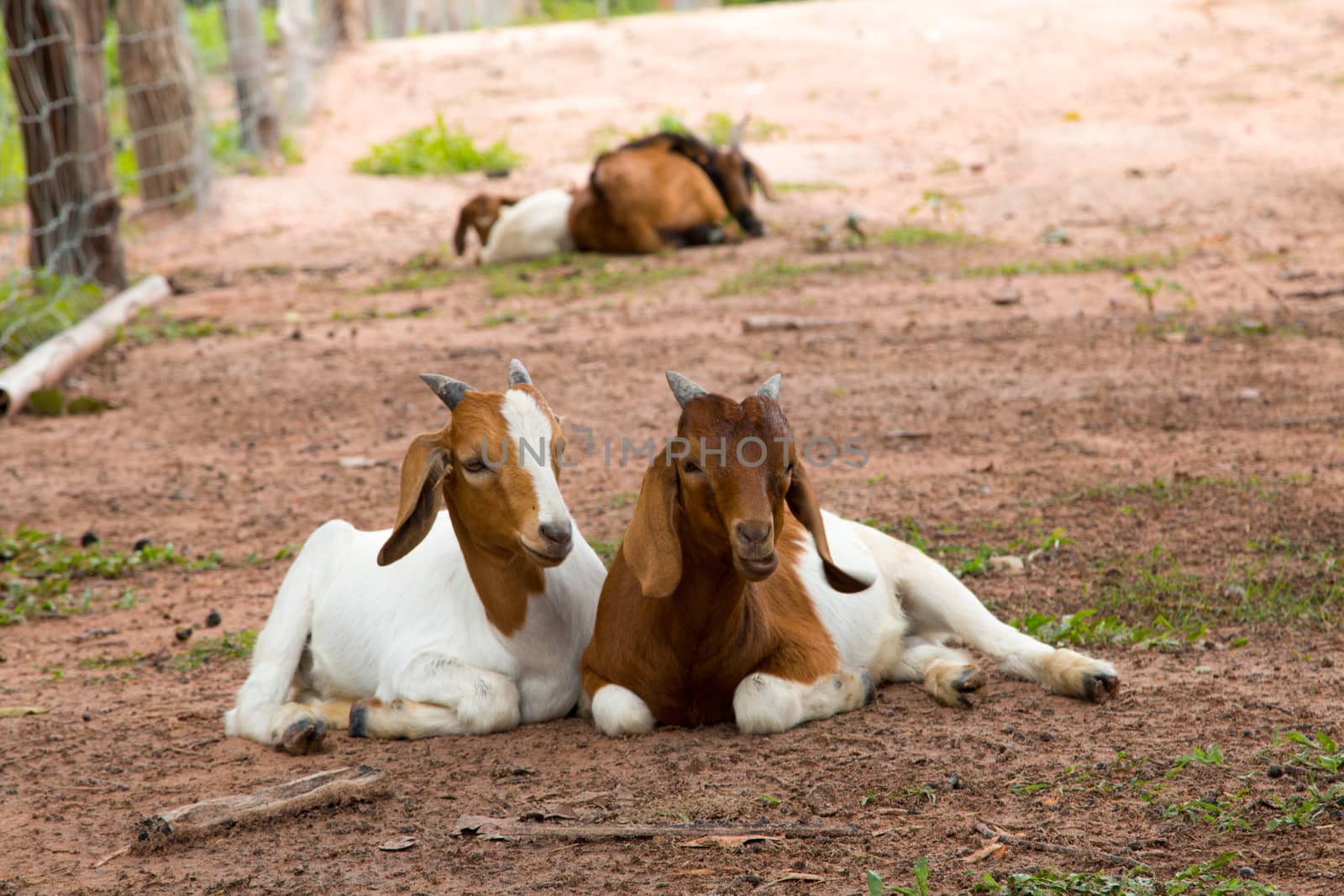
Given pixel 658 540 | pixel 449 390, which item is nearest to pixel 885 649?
pixel 658 540

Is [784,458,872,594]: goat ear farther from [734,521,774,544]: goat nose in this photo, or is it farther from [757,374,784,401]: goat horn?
[734,521,774,544]: goat nose

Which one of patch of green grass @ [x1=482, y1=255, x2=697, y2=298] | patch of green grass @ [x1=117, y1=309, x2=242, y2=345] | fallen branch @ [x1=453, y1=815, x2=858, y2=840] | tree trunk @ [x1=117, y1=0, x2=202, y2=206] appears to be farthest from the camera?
tree trunk @ [x1=117, y1=0, x2=202, y2=206]

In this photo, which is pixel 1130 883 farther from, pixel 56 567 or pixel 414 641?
pixel 56 567

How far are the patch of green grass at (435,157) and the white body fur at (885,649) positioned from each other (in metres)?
12.3

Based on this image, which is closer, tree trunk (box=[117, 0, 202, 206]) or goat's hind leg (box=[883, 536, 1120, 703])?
goat's hind leg (box=[883, 536, 1120, 703])

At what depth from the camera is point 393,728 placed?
4.18 metres

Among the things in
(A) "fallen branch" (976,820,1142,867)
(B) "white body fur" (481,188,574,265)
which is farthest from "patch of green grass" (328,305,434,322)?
(A) "fallen branch" (976,820,1142,867)

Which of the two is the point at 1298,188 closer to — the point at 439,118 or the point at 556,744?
the point at 439,118

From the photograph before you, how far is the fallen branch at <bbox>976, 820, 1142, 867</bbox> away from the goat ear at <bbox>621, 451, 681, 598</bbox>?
0.97 meters

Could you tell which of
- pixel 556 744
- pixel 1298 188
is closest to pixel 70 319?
pixel 556 744

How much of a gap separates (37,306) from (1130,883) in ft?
29.9

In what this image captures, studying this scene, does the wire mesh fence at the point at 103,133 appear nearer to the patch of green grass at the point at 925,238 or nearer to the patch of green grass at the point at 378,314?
the patch of green grass at the point at 378,314

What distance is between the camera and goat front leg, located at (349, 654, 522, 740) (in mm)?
4148

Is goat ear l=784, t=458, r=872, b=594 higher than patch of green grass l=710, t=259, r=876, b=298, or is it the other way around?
goat ear l=784, t=458, r=872, b=594
